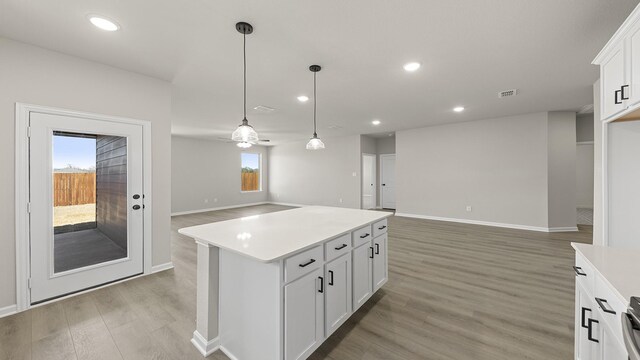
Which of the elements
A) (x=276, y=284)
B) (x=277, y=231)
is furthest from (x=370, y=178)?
(x=276, y=284)

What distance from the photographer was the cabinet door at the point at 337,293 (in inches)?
69.6

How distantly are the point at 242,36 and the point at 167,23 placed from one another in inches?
23.9

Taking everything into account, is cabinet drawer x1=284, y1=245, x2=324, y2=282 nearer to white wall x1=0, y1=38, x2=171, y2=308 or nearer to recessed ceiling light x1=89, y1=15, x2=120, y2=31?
recessed ceiling light x1=89, y1=15, x2=120, y2=31

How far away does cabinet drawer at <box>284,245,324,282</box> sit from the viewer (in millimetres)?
1435

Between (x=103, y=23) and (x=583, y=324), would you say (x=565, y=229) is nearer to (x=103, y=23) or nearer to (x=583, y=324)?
(x=583, y=324)

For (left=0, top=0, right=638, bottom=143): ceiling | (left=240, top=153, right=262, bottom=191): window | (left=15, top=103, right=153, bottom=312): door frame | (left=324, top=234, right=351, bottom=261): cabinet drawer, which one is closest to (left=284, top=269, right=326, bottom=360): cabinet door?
(left=324, top=234, right=351, bottom=261): cabinet drawer

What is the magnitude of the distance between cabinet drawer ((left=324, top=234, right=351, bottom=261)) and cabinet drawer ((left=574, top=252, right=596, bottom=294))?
1390 mm

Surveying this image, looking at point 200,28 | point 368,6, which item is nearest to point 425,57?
point 368,6

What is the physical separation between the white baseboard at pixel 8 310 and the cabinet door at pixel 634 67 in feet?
16.6

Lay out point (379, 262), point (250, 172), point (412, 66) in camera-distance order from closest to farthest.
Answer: point (379, 262)
point (412, 66)
point (250, 172)

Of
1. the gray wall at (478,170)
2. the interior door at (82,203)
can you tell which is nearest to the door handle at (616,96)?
the gray wall at (478,170)

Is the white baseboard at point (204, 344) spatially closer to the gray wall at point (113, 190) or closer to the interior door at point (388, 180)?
the gray wall at point (113, 190)

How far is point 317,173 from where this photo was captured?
8961mm

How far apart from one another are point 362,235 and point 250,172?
27.4 ft
